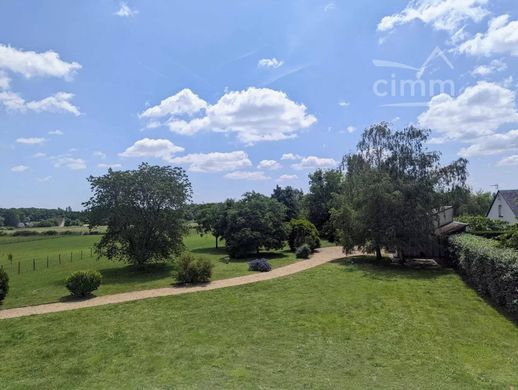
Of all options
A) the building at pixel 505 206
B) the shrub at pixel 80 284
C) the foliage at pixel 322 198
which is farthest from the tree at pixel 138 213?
the building at pixel 505 206

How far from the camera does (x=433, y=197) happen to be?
19.1 meters

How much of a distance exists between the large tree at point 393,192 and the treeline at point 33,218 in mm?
80389

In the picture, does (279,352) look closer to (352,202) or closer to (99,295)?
(99,295)

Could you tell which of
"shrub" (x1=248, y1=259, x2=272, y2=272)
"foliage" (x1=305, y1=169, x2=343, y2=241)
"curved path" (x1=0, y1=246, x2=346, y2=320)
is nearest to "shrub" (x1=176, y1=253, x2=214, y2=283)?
"curved path" (x1=0, y1=246, x2=346, y2=320)

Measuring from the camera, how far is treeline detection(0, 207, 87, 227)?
96.1 meters

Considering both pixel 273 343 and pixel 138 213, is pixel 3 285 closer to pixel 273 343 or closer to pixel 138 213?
pixel 138 213

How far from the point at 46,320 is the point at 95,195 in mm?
10209

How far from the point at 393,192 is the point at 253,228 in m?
9.73

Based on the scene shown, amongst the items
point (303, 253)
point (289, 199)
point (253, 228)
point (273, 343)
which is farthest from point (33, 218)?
point (273, 343)

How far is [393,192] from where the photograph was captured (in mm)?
18812

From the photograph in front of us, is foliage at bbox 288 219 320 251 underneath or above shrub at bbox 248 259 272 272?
above

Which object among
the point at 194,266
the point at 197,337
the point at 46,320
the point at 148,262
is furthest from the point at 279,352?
the point at 148,262

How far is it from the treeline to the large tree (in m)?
80.4

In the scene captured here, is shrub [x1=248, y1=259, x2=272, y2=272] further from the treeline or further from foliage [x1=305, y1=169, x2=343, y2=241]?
the treeline
